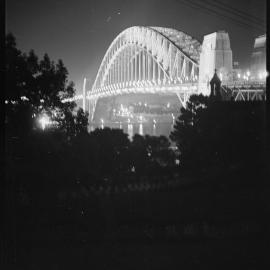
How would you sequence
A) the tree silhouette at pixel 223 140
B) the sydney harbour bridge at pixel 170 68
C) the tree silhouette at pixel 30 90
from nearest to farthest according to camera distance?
the tree silhouette at pixel 30 90, the tree silhouette at pixel 223 140, the sydney harbour bridge at pixel 170 68

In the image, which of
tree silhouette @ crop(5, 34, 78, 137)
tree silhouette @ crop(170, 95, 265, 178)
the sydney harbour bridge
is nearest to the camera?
tree silhouette @ crop(5, 34, 78, 137)

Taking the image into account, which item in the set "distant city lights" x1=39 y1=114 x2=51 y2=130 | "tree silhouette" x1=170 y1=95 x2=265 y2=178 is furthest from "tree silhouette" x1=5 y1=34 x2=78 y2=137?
"tree silhouette" x1=170 y1=95 x2=265 y2=178

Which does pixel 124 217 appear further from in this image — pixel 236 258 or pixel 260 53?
pixel 260 53

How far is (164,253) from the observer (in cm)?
1015

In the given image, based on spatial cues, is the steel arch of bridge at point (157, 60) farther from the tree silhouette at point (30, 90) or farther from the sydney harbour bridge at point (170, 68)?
the tree silhouette at point (30, 90)

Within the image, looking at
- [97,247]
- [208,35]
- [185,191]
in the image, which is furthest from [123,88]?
[97,247]

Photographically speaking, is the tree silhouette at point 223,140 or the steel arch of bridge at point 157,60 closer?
the tree silhouette at point 223,140

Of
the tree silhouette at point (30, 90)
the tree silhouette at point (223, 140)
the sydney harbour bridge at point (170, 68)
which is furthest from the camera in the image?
the sydney harbour bridge at point (170, 68)

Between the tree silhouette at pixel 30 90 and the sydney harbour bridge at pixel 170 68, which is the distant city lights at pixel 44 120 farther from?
the sydney harbour bridge at pixel 170 68

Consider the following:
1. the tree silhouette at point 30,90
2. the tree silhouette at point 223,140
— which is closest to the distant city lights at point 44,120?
the tree silhouette at point 30,90

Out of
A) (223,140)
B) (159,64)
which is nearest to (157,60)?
(159,64)

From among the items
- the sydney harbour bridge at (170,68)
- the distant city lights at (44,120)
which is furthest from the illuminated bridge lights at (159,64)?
the distant city lights at (44,120)

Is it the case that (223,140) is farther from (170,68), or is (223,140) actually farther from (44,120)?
(170,68)

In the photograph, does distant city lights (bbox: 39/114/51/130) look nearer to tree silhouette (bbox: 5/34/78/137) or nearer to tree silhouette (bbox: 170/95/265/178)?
tree silhouette (bbox: 5/34/78/137)
